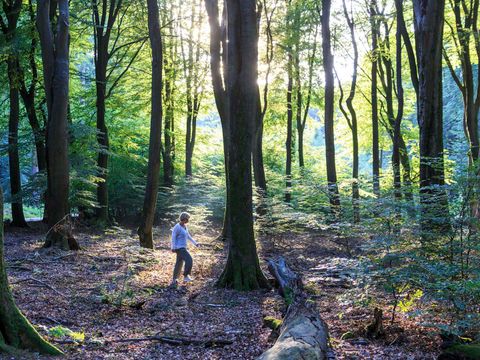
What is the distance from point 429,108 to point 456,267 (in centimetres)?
517

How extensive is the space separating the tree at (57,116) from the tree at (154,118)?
2357 millimetres

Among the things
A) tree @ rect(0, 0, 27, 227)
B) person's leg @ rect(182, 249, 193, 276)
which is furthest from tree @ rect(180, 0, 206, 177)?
person's leg @ rect(182, 249, 193, 276)

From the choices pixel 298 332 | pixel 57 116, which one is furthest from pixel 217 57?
pixel 298 332

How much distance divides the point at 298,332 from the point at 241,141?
199 inches

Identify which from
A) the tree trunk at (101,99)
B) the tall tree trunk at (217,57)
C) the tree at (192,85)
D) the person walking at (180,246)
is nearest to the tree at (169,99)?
the tree at (192,85)

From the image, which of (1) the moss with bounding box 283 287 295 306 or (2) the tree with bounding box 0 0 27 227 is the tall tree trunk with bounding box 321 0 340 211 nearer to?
(1) the moss with bounding box 283 287 295 306

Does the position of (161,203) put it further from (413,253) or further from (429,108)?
(413,253)

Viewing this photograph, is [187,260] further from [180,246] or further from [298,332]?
[298,332]

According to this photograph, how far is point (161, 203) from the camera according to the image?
2428cm

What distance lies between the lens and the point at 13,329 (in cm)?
452

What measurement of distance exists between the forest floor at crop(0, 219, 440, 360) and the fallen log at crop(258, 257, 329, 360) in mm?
416

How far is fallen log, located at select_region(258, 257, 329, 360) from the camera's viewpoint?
4.64 meters

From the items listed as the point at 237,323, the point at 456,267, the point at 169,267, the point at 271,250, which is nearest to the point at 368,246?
the point at 456,267

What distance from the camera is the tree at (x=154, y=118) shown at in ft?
43.6
